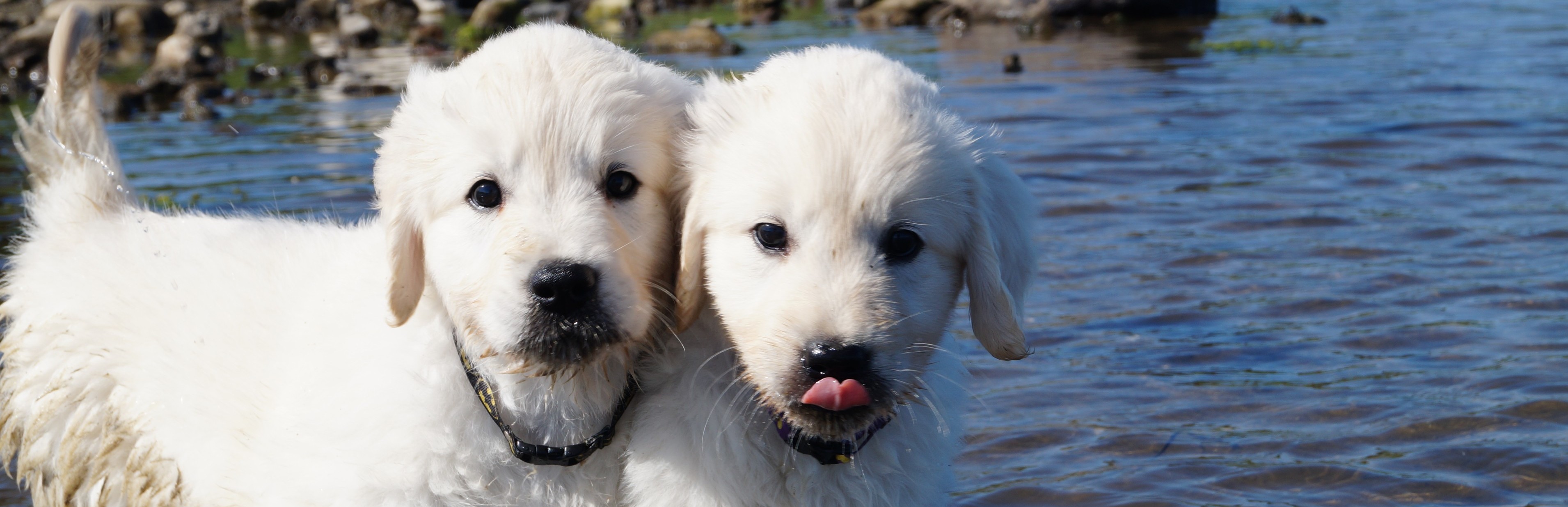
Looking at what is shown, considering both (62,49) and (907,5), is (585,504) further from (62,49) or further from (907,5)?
(907,5)

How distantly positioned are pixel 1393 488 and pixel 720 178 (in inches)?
123

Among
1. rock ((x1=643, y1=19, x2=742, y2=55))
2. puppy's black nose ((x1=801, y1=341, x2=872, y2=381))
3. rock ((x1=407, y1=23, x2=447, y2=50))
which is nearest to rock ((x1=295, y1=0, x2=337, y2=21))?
rock ((x1=407, y1=23, x2=447, y2=50))

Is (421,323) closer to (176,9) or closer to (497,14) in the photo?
(497,14)

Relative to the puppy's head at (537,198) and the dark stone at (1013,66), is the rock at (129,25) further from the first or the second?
the puppy's head at (537,198)

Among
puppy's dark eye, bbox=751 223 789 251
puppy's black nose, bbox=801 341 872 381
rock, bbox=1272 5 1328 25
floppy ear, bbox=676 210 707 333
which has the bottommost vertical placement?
rock, bbox=1272 5 1328 25

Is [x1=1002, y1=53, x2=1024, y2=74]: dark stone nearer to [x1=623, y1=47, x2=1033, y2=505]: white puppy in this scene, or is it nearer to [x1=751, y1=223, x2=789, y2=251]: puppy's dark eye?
[x1=623, y1=47, x2=1033, y2=505]: white puppy

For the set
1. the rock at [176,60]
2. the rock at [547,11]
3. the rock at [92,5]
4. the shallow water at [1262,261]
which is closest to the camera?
the shallow water at [1262,261]

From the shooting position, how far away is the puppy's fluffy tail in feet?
16.4

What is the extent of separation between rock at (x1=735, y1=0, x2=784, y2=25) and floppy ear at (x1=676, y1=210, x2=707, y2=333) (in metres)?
20.3

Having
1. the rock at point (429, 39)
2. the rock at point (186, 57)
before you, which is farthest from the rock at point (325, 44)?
the rock at point (186, 57)

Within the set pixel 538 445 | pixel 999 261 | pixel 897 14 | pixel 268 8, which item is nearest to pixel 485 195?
pixel 538 445

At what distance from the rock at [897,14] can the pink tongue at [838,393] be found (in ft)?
60.9

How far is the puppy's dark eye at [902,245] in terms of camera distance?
3383mm

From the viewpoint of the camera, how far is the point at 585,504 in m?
3.69
